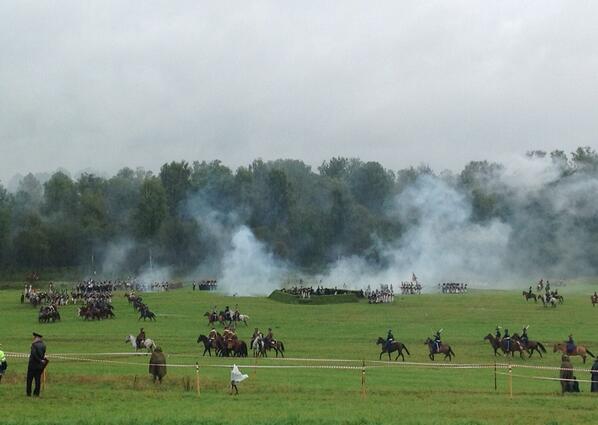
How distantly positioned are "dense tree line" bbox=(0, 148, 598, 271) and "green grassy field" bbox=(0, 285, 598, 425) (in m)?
59.5

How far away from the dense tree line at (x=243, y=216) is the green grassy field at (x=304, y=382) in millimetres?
59514

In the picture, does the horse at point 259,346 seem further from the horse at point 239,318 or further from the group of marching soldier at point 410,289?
the group of marching soldier at point 410,289

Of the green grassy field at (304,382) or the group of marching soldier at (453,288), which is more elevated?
the group of marching soldier at (453,288)

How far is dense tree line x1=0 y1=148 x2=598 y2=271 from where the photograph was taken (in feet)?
401

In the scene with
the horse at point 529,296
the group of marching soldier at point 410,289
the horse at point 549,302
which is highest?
the group of marching soldier at point 410,289

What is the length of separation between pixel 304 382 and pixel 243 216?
113511mm

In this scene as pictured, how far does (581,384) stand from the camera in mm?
30844

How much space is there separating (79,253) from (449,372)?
110 m

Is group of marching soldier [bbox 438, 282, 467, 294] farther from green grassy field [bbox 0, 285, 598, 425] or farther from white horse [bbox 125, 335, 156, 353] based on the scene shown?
white horse [bbox 125, 335, 156, 353]

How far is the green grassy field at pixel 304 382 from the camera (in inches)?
843

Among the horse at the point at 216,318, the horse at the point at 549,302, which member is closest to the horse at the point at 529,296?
the horse at the point at 549,302

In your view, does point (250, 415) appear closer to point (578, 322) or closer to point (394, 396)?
point (394, 396)

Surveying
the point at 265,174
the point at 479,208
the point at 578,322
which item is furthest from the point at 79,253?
the point at 578,322

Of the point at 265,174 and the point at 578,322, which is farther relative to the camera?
the point at 265,174
